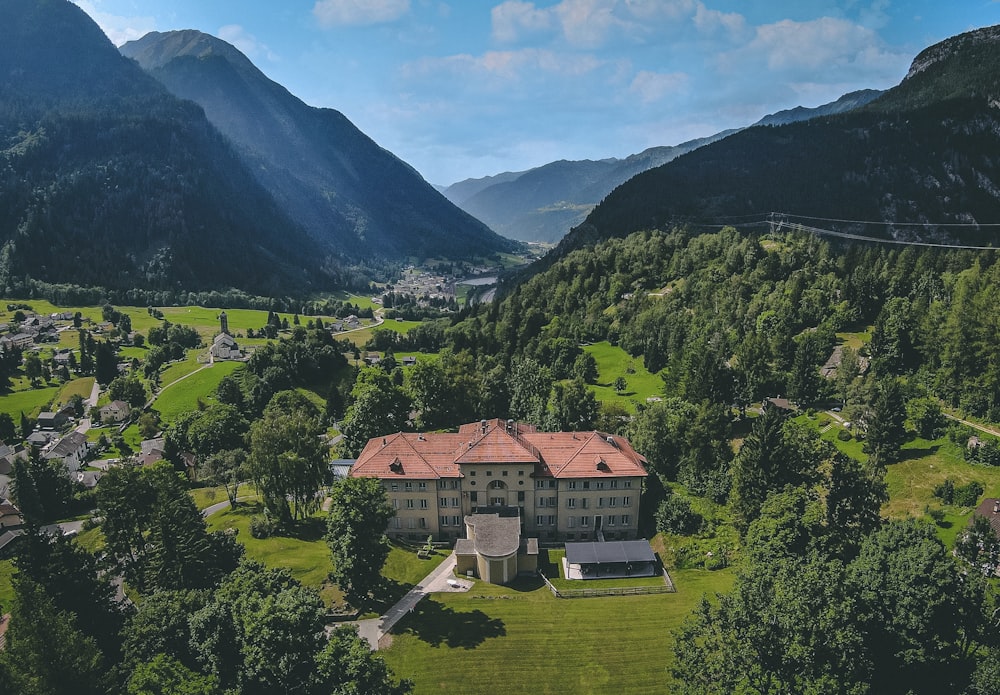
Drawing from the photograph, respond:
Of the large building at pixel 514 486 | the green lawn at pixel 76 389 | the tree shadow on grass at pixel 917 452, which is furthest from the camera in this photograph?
the green lawn at pixel 76 389

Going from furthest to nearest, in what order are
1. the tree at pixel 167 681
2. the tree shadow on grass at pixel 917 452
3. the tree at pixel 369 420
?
the tree at pixel 369 420
the tree shadow on grass at pixel 917 452
the tree at pixel 167 681

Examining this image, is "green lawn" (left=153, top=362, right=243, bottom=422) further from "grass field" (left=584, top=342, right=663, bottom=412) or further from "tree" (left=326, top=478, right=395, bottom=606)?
"tree" (left=326, top=478, right=395, bottom=606)

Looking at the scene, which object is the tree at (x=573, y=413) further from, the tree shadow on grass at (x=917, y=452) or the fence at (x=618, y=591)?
the tree shadow on grass at (x=917, y=452)

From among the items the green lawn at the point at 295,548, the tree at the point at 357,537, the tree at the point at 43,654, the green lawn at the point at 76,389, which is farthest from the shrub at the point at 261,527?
the green lawn at the point at 76,389

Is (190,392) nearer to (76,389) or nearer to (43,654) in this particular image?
(76,389)

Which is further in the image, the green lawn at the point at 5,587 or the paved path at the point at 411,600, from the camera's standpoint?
the green lawn at the point at 5,587

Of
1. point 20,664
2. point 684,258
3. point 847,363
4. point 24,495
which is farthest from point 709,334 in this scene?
point 24,495

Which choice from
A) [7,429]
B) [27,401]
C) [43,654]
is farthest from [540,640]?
[27,401]

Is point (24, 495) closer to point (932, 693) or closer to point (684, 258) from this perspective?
point (932, 693)

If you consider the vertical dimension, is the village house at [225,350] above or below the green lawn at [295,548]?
above
